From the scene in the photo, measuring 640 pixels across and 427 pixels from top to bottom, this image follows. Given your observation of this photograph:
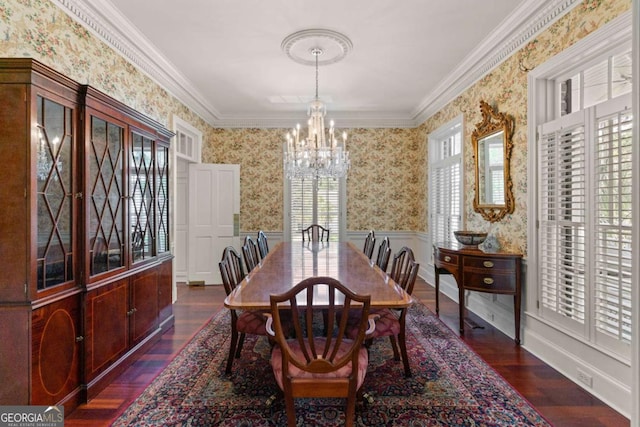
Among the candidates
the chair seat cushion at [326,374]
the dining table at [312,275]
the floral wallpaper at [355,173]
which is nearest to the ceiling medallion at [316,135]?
the dining table at [312,275]

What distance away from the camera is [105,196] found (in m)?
2.39

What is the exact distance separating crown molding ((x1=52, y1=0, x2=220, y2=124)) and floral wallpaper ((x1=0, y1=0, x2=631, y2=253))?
7cm

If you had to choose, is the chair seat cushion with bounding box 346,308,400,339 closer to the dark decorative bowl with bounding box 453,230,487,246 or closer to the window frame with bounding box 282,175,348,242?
the dark decorative bowl with bounding box 453,230,487,246

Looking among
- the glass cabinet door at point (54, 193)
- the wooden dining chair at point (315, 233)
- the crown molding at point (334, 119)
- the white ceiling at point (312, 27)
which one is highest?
the white ceiling at point (312, 27)

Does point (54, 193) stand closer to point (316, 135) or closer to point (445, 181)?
point (316, 135)

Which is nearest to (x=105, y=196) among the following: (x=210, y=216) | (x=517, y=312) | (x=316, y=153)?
(x=316, y=153)

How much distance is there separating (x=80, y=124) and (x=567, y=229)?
11.8 feet

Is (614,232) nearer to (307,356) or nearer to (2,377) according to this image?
(307,356)

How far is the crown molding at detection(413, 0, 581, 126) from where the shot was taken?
260 centimetres

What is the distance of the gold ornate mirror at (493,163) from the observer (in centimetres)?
325

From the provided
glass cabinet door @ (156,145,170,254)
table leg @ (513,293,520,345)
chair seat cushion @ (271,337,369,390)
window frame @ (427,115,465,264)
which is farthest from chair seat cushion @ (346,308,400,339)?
window frame @ (427,115,465,264)

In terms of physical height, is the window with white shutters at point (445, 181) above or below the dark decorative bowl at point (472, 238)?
above

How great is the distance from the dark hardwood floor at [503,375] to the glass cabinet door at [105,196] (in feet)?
2.75

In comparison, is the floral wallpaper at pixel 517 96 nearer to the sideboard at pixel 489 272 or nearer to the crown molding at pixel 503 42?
the crown molding at pixel 503 42
